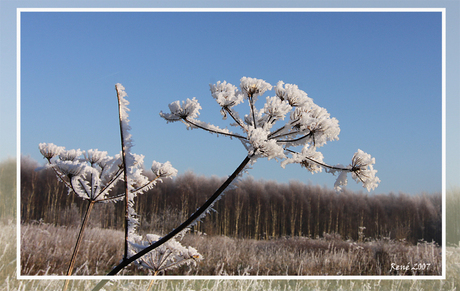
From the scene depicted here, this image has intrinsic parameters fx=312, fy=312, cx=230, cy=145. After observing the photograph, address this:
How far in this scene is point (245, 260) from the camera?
13.5 ft

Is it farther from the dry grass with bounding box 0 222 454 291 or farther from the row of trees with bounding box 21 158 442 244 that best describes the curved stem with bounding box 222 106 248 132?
the row of trees with bounding box 21 158 442 244

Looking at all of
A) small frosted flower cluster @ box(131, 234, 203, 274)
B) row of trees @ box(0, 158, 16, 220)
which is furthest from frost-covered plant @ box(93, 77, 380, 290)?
row of trees @ box(0, 158, 16, 220)

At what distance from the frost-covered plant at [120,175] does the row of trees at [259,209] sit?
12.5 feet

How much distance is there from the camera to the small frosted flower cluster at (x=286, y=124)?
87 cm

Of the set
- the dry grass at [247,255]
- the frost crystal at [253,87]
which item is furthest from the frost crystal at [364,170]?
the dry grass at [247,255]

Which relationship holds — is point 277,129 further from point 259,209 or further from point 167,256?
point 259,209

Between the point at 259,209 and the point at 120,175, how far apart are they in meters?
4.71

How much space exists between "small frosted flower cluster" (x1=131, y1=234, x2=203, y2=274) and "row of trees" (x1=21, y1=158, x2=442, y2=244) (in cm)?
389

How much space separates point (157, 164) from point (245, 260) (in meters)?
3.31

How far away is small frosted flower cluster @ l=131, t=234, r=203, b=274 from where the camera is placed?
1.05m

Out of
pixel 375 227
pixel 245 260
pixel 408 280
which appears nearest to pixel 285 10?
pixel 408 280

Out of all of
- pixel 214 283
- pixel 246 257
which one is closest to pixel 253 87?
pixel 214 283

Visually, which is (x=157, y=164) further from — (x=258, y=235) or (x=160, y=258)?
(x=258, y=235)

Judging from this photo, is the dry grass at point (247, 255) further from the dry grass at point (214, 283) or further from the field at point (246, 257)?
the dry grass at point (214, 283)
